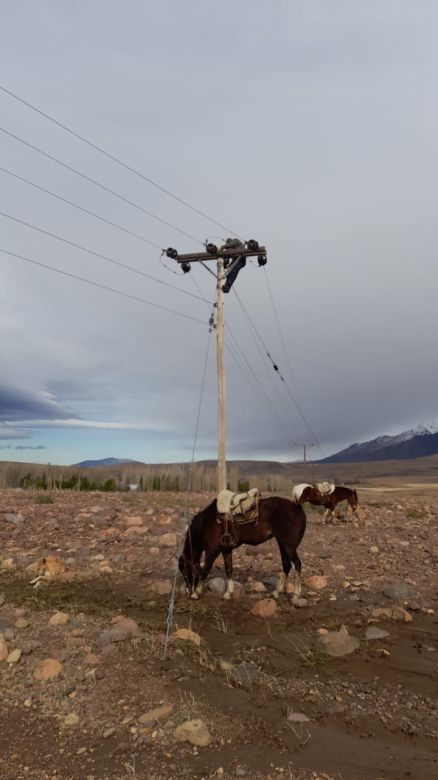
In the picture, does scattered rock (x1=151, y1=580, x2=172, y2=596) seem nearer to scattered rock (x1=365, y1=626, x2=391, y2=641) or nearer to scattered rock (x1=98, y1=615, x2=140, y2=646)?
scattered rock (x1=98, y1=615, x2=140, y2=646)

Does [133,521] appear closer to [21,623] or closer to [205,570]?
[205,570]

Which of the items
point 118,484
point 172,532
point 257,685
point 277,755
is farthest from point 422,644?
point 118,484

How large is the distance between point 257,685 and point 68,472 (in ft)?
88.8

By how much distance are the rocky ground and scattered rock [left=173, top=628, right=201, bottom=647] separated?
3cm

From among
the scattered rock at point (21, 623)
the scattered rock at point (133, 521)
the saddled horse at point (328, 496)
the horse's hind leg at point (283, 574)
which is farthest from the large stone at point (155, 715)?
the saddled horse at point (328, 496)

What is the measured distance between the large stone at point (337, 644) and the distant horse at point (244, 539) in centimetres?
201

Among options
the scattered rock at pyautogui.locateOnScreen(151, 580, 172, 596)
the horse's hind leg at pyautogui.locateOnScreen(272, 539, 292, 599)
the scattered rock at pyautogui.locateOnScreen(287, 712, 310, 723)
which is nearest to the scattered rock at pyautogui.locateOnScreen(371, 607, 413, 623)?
the horse's hind leg at pyautogui.locateOnScreen(272, 539, 292, 599)

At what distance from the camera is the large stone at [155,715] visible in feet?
13.9

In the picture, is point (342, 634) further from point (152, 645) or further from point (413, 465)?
point (413, 465)

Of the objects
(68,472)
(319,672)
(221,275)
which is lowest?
(319,672)

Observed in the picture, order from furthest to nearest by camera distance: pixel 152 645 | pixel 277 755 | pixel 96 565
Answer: pixel 96 565
pixel 152 645
pixel 277 755

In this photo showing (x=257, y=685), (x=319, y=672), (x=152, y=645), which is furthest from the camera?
(x=152, y=645)

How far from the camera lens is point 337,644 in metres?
5.95

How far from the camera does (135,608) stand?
24.8 feet
